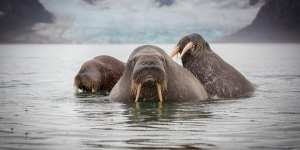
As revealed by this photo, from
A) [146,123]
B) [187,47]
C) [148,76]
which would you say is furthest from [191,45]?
[146,123]

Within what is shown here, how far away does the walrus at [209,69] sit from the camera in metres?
20.0

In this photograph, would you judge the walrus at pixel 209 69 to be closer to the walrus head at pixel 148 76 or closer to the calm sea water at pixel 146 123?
the calm sea water at pixel 146 123

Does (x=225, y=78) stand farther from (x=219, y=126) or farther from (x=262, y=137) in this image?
(x=262, y=137)

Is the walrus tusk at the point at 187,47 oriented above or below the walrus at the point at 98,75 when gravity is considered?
above

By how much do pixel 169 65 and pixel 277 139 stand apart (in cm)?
622

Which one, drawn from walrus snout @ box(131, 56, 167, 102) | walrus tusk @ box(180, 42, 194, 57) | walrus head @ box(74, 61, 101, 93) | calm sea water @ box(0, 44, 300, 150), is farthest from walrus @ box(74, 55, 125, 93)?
walrus snout @ box(131, 56, 167, 102)

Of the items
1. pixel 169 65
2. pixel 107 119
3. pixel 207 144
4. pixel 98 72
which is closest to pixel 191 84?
pixel 169 65

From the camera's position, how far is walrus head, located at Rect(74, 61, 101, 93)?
22516 millimetres

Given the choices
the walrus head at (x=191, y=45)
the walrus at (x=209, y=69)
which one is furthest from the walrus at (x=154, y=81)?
the walrus head at (x=191, y=45)

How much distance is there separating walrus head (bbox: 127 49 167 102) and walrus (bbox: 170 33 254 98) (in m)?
2.81

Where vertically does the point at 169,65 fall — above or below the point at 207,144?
above

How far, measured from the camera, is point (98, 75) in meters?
22.8

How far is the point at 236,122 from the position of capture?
14.2m

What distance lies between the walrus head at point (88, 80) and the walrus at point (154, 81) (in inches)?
156
